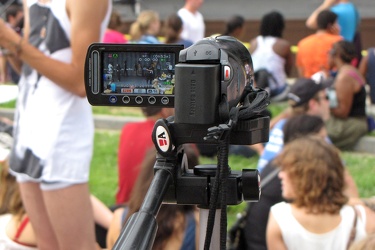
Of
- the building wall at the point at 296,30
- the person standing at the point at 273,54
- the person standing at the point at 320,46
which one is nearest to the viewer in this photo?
the person standing at the point at 320,46

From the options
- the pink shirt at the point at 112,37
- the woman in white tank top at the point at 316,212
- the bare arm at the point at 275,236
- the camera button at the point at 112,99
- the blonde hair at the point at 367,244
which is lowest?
the bare arm at the point at 275,236

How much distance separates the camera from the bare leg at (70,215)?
2566mm

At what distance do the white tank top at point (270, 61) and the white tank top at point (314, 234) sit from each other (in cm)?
573

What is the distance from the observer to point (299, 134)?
4.45 meters

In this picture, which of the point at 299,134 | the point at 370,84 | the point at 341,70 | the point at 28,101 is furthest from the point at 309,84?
the point at 370,84

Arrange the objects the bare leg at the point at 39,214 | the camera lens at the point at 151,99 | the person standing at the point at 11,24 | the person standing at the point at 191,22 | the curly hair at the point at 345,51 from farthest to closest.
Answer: the person standing at the point at 11,24 → the person standing at the point at 191,22 → the curly hair at the point at 345,51 → the bare leg at the point at 39,214 → the camera lens at the point at 151,99

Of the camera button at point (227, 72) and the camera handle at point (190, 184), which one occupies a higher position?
the camera button at point (227, 72)

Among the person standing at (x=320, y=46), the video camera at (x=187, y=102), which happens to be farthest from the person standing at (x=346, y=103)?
the video camera at (x=187, y=102)

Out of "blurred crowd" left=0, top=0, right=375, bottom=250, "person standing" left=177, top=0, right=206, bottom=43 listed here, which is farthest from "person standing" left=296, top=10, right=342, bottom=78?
"blurred crowd" left=0, top=0, right=375, bottom=250

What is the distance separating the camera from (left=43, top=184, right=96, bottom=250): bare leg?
257cm

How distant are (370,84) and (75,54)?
22.9 ft

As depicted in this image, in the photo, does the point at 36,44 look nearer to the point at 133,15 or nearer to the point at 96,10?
the point at 96,10

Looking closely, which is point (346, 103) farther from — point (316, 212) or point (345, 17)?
point (316, 212)

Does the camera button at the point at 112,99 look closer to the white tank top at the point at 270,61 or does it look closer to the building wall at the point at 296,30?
the white tank top at the point at 270,61
